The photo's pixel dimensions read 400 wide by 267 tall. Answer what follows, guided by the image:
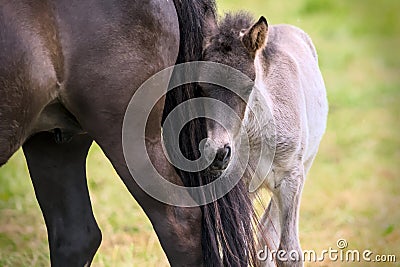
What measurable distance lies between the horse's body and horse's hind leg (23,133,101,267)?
26.7 inches

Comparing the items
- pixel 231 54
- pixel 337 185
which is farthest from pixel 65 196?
pixel 337 185

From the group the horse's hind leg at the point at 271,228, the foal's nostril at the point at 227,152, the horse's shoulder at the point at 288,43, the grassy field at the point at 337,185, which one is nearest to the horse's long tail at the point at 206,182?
the foal's nostril at the point at 227,152

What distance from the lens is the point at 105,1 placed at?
3232mm

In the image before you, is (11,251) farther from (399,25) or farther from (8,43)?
(399,25)

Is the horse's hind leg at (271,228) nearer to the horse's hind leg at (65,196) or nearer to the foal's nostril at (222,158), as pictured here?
the foal's nostril at (222,158)

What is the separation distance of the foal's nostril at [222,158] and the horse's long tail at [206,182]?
62 mm

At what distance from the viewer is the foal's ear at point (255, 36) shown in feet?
12.8

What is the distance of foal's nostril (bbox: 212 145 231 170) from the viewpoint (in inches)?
141

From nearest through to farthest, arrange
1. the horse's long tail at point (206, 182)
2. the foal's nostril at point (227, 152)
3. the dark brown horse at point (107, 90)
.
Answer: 1. the dark brown horse at point (107, 90)
2. the horse's long tail at point (206, 182)
3. the foal's nostril at point (227, 152)

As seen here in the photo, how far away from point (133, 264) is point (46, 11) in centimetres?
217

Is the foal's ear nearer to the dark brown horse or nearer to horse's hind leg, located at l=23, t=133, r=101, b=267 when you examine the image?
the dark brown horse

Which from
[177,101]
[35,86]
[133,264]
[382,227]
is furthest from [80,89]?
[382,227]

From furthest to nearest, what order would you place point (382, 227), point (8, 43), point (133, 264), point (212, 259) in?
point (382, 227) → point (133, 264) → point (212, 259) → point (8, 43)

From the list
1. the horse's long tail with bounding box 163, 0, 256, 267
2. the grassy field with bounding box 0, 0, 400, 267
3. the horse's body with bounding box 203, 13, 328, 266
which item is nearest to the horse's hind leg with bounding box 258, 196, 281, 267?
the horse's body with bounding box 203, 13, 328, 266
